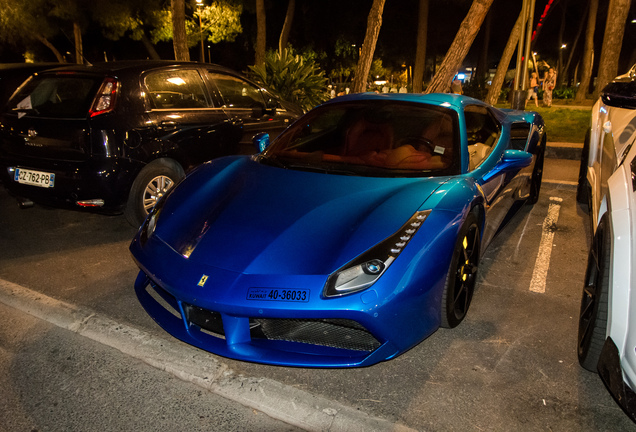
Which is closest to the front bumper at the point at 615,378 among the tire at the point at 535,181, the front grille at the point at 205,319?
the front grille at the point at 205,319

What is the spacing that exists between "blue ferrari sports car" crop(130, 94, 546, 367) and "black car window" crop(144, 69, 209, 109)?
5.14 ft

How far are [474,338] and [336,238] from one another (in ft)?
3.90

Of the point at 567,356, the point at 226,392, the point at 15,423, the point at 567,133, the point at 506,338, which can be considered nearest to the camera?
the point at 15,423

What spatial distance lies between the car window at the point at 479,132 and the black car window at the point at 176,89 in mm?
2926

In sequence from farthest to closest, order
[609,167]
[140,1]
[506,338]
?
1. [140,1]
2. [609,167]
3. [506,338]

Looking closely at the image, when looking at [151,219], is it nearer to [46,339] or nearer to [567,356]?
[46,339]

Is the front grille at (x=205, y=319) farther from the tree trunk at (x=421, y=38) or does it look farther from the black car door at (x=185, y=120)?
the tree trunk at (x=421, y=38)

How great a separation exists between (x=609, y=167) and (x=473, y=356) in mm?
1675

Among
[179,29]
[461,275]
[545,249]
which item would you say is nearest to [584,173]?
[545,249]

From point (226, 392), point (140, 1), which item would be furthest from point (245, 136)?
point (140, 1)

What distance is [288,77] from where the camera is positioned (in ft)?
37.1

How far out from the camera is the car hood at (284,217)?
2648mm

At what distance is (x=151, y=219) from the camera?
334cm

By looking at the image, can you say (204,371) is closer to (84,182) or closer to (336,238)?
(336,238)
